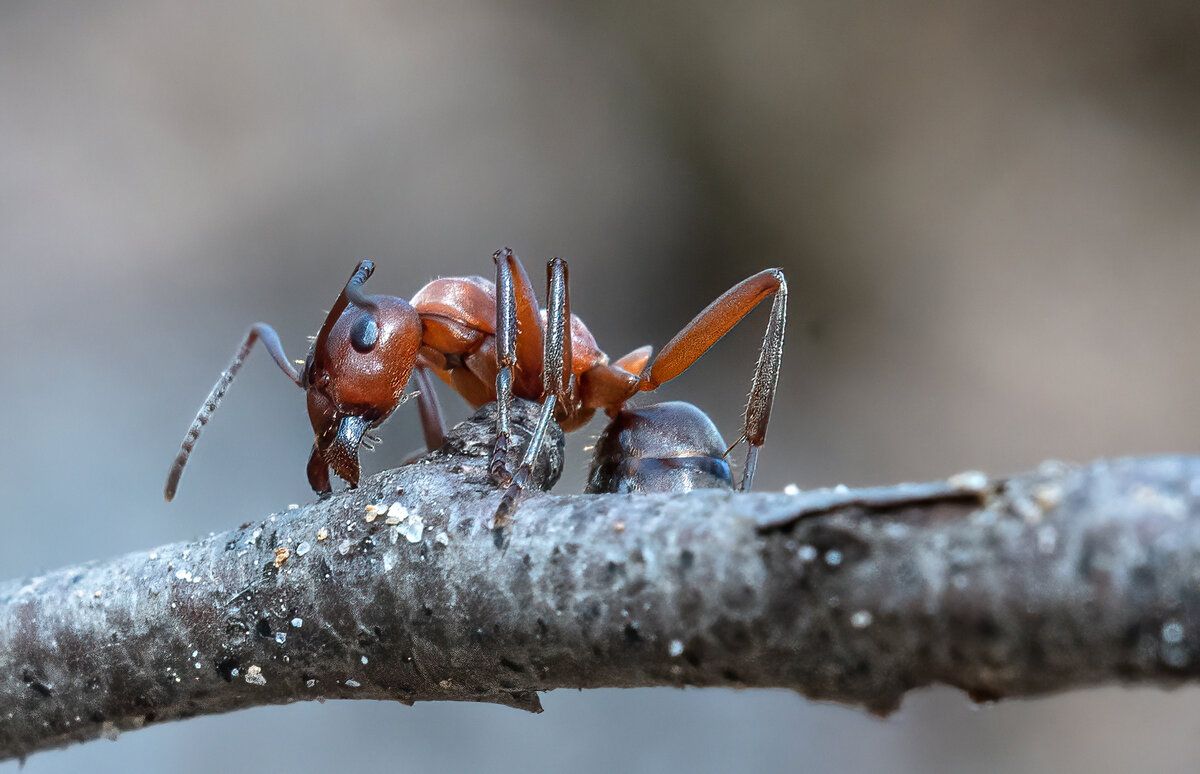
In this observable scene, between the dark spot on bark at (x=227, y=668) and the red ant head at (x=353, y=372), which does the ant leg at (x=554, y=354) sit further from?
the dark spot on bark at (x=227, y=668)

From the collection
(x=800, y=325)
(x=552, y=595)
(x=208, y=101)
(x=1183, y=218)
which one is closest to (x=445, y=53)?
(x=208, y=101)

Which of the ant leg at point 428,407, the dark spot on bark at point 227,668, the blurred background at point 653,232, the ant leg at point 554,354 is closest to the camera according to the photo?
the dark spot on bark at point 227,668

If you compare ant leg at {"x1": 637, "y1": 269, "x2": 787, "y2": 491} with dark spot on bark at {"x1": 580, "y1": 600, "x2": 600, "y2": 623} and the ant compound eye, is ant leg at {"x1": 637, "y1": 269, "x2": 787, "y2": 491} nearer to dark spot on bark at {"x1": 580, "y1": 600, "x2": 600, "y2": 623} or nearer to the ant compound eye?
the ant compound eye

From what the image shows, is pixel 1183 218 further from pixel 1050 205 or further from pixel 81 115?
pixel 81 115

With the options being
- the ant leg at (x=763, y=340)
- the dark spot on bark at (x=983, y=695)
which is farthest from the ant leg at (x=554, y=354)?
the dark spot on bark at (x=983, y=695)

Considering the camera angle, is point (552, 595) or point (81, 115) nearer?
point (552, 595)

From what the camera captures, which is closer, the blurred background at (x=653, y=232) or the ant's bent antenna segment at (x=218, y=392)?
the ant's bent antenna segment at (x=218, y=392)

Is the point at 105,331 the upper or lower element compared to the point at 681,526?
upper
